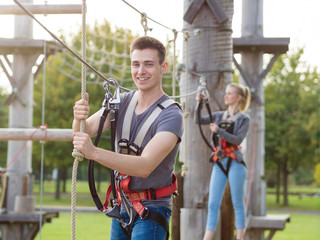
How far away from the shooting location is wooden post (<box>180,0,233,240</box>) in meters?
4.67

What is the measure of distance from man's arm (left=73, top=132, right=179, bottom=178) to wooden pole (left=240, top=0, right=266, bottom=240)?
7.60m

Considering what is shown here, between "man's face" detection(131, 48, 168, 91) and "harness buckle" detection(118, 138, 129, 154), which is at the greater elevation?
"man's face" detection(131, 48, 168, 91)

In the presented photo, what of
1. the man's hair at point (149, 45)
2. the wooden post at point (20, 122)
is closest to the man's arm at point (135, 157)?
the man's hair at point (149, 45)

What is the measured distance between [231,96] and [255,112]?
207 inches


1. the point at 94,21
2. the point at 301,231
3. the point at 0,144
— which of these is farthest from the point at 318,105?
the point at 0,144

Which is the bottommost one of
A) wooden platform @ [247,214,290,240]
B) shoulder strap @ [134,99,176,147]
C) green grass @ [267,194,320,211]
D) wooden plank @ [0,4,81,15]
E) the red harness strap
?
green grass @ [267,194,320,211]

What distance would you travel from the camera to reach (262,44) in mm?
9555

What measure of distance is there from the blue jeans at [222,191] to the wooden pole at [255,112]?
15.9 ft

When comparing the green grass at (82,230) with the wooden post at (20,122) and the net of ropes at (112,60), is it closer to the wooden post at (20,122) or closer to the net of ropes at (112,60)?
the net of ropes at (112,60)

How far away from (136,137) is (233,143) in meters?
2.56

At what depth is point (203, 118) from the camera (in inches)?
189

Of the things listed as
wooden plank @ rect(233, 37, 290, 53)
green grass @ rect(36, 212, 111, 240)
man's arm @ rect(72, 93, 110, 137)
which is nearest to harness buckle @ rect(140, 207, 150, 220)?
man's arm @ rect(72, 93, 110, 137)

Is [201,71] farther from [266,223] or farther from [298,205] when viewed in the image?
[298,205]

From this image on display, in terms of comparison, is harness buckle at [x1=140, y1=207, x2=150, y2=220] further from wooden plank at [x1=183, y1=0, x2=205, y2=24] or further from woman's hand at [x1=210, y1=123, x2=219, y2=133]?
wooden plank at [x1=183, y1=0, x2=205, y2=24]
